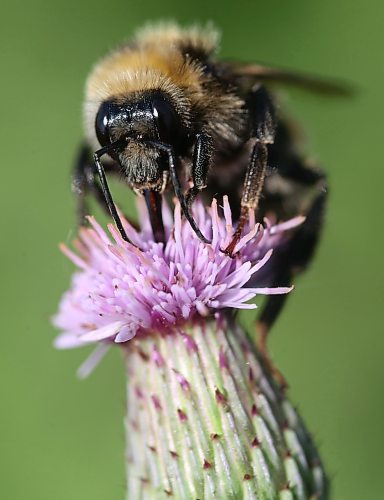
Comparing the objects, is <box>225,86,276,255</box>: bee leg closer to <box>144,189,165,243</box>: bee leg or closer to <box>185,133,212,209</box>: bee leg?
<box>185,133,212,209</box>: bee leg

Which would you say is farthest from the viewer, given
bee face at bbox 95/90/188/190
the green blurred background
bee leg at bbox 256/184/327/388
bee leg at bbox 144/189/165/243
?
the green blurred background

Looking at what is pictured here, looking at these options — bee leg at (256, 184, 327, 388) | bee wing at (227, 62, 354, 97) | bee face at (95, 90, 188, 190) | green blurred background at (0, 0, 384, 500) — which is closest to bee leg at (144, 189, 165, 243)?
bee face at (95, 90, 188, 190)

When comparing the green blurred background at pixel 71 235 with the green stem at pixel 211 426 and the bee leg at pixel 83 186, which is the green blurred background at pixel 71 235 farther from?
the bee leg at pixel 83 186

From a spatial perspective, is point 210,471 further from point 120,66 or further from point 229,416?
point 120,66

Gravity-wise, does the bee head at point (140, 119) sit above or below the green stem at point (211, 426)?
above

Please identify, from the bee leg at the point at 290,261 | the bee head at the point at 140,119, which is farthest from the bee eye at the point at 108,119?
the bee leg at the point at 290,261

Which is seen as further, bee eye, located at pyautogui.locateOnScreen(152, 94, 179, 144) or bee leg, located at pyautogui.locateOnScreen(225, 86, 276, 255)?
bee leg, located at pyautogui.locateOnScreen(225, 86, 276, 255)

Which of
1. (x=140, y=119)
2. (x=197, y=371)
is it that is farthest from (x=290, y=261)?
(x=140, y=119)
